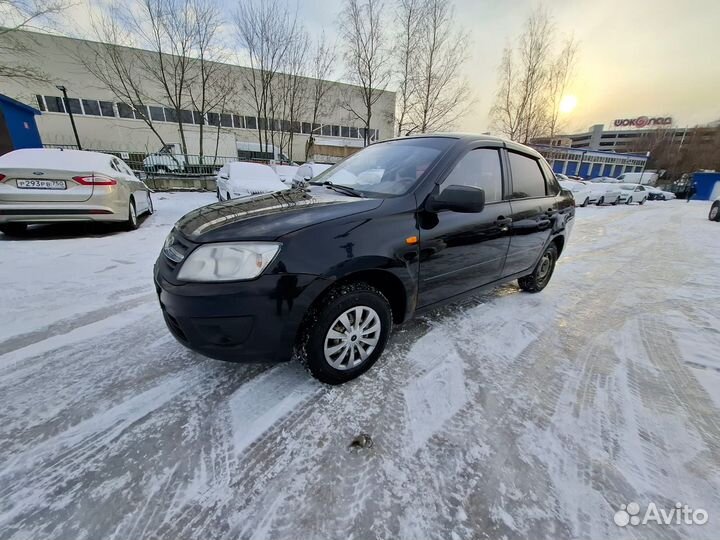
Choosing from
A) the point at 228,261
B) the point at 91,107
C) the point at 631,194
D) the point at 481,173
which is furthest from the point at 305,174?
the point at 91,107

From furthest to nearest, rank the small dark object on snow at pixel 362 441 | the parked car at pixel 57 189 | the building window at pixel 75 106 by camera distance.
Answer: the building window at pixel 75 106 < the parked car at pixel 57 189 < the small dark object on snow at pixel 362 441

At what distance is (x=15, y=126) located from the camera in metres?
11.8

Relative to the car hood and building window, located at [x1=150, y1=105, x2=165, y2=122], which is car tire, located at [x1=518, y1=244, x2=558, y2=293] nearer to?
the car hood

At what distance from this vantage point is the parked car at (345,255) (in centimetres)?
166

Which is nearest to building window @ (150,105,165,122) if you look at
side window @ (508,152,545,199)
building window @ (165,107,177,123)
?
building window @ (165,107,177,123)

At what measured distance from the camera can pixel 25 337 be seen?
7.80 feet

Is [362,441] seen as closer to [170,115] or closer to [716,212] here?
[716,212]

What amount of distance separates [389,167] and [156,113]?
29666 mm

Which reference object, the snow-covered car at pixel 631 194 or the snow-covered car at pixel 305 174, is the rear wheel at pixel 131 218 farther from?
the snow-covered car at pixel 631 194

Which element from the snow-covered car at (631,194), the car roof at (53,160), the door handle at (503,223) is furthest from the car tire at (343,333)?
the snow-covered car at (631,194)

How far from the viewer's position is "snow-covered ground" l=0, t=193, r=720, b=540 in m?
1.28

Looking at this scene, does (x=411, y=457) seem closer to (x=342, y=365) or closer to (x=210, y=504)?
(x=342, y=365)

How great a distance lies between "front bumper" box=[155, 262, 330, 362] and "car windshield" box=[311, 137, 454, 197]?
1011mm

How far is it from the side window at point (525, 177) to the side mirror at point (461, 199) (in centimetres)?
112
